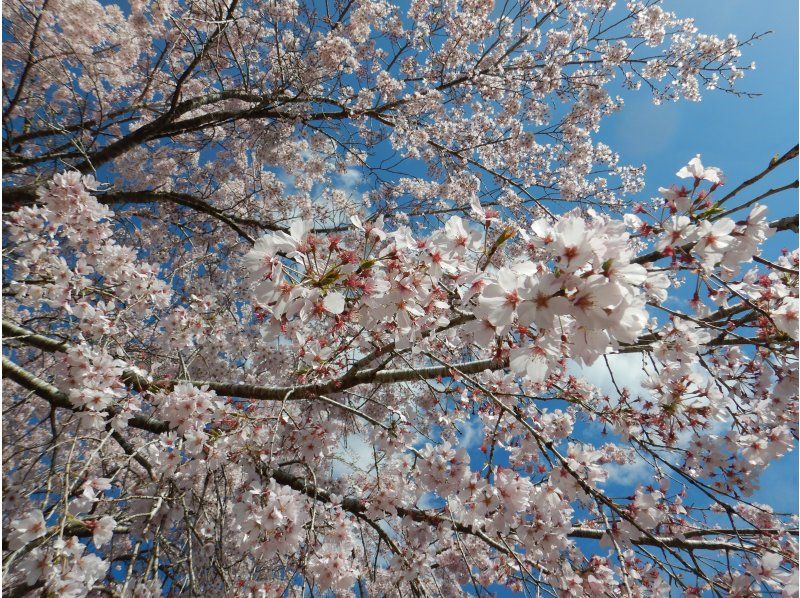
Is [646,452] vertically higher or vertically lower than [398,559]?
higher

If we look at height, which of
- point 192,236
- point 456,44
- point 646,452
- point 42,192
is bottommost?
point 646,452

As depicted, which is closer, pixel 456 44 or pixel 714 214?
pixel 714 214

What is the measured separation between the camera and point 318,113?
5.66m

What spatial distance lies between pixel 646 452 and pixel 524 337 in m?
1.34

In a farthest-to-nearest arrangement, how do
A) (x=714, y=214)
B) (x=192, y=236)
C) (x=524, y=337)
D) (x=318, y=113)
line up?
(x=192, y=236) → (x=318, y=113) → (x=524, y=337) → (x=714, y=214)

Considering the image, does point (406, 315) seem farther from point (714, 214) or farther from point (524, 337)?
point (714, 214)

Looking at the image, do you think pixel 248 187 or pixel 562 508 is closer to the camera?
pixel 562 508

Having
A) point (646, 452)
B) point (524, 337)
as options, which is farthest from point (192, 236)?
point (646, 452)

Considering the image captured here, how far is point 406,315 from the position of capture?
1.68 metres

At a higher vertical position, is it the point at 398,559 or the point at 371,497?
the point at 371,497

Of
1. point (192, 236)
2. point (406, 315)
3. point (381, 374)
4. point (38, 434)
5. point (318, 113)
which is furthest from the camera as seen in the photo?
point (38, 434)

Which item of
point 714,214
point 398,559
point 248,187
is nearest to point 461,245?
point 714,214

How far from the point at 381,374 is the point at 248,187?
6425 millimetres

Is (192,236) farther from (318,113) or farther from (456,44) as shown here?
(456,44)
